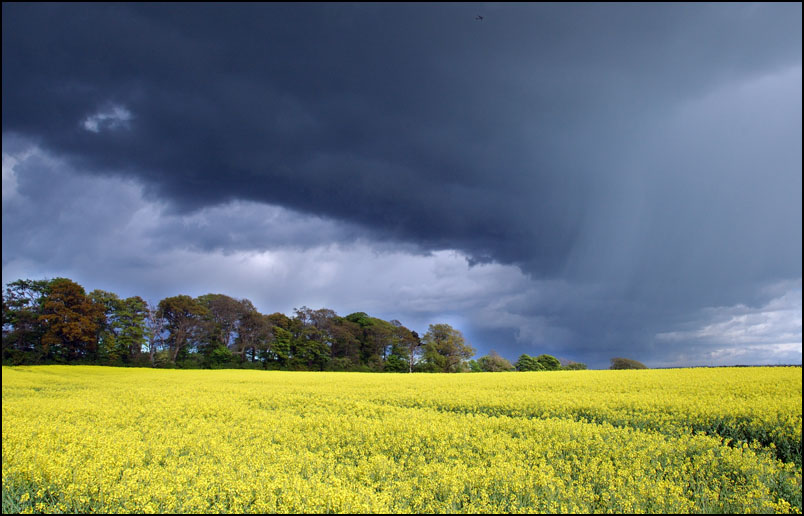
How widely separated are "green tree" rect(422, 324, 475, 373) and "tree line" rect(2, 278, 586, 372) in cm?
15

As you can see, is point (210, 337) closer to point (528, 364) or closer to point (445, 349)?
point (445, 349)

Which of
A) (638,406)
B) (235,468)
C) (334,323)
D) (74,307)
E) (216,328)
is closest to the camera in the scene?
(235,468)

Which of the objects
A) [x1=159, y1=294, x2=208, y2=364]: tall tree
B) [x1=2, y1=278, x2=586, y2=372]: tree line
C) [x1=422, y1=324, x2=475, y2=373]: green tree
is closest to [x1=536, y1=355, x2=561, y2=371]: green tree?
[x1=2, y1=278, x2=586, y2=372]: tree line

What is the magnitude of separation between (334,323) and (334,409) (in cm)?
5248

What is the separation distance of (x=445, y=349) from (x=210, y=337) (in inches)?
1343

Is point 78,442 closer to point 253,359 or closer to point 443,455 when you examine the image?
point 443,455

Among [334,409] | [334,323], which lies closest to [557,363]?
[334,323]

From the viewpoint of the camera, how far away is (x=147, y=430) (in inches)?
359

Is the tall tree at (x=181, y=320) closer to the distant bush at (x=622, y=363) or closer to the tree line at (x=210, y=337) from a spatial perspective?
the tree line at (x=210, y=337)

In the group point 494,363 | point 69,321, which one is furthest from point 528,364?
point 69,321

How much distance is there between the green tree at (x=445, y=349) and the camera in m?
61.0

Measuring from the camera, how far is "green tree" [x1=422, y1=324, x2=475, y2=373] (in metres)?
61.0

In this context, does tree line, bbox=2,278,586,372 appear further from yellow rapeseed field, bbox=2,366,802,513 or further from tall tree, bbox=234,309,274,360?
yellow rapeseed field, bbox=2,366,802,513

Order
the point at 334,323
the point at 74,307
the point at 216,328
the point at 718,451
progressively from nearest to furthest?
the point at 718,451, the point at 74,307, the point at 216,328, the point at 334,323
